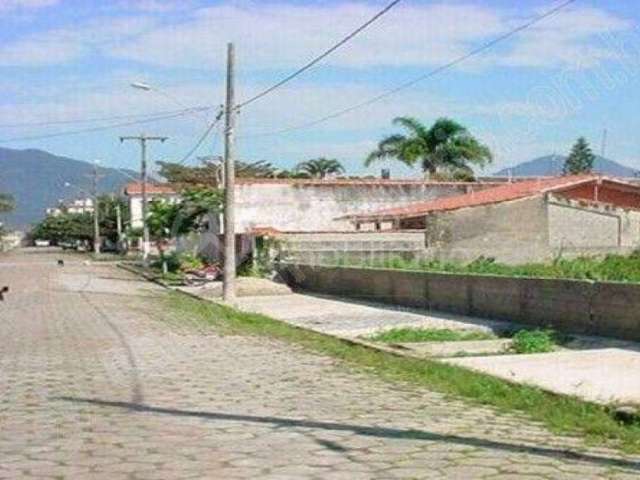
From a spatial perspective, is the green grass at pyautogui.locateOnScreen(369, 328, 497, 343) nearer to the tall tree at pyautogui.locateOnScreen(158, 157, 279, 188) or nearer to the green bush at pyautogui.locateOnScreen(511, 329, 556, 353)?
the green bush at pyautogui.locateOnScreen(511, 329, 556, 353)

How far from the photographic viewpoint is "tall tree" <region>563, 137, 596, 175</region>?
99.6 meters

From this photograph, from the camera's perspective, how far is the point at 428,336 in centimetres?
1825

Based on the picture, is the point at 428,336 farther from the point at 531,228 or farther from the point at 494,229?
the point at 494,229

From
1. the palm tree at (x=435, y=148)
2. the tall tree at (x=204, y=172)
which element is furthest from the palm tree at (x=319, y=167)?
the palm tree at (x=435, y=148)

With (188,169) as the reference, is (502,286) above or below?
below

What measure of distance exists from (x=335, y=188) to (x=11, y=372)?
41995mm

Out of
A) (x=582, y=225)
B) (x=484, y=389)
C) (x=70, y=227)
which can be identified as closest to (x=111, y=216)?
(x=70, y=227)

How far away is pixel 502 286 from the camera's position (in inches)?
806

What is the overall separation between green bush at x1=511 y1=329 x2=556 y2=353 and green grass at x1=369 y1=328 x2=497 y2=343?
1115 millimetres

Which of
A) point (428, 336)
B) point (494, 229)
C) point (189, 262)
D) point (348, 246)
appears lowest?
point (428, 336)

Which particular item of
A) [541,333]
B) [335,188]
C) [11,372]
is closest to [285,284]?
[335,188]

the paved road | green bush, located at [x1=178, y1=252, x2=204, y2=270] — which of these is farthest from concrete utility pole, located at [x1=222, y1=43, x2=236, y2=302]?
green bush, located at [x1=178, y1=252, x2=204, y2=270]

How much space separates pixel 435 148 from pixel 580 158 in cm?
4471

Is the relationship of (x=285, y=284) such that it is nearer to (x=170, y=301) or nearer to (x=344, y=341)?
(x=170, y=301)
